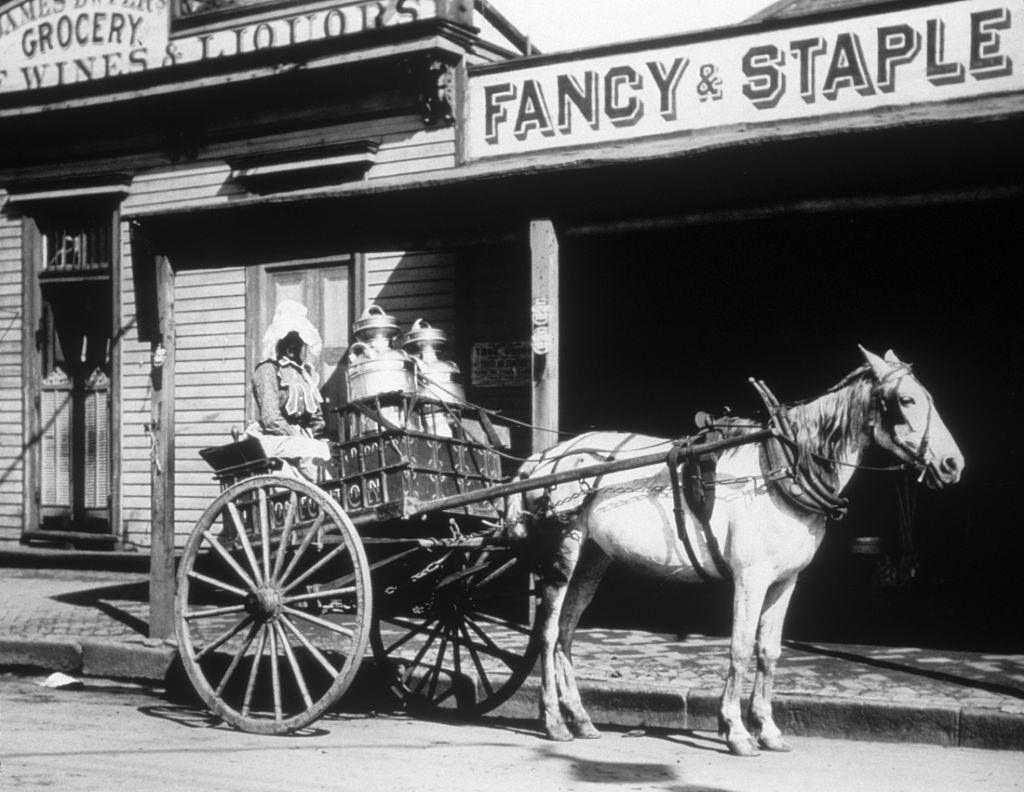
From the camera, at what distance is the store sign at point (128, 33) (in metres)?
13.4

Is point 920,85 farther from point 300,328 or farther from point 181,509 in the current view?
point 181,509

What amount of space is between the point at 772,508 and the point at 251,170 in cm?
880

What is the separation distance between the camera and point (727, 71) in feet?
36.2

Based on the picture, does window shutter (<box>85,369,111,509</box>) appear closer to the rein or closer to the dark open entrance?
A: the dark open entrance

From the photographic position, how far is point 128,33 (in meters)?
14.7

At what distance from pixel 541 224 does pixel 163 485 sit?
3.32 m

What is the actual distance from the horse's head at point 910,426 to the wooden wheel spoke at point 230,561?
3305mm

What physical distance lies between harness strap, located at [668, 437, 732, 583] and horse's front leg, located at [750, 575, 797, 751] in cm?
25

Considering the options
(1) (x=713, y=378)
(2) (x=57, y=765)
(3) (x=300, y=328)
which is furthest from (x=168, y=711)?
(1) (x=713, y=378)

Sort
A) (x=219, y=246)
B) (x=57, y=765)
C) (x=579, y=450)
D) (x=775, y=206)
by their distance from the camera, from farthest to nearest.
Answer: (x=219, y=246) → (x=775, y=206) → (x=579, y=450) → (x=57, y=765)

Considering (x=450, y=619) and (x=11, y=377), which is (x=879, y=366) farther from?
(x=11, y=377)

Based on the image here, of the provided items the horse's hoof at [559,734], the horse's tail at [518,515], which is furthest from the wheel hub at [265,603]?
the horse's hoof at [559,734]

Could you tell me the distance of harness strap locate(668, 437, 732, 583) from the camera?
641 centimetres

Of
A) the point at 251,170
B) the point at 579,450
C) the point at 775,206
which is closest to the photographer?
the point at 579,450
